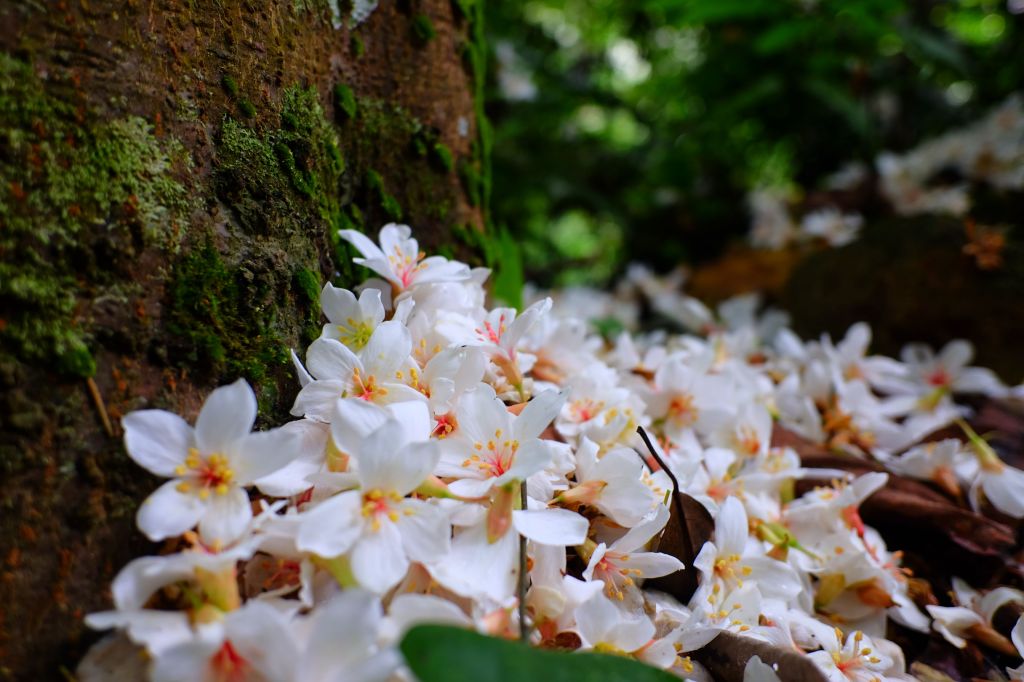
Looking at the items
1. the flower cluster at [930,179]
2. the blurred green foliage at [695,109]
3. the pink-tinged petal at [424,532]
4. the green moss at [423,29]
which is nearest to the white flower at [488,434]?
the pink-tinged petal at [424,532]

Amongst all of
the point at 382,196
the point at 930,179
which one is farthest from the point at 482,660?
the point at 930,179

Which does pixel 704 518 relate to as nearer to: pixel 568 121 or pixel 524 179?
pixel 524 179

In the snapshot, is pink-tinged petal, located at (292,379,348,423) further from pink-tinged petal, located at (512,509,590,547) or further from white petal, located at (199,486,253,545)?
pink-tinged petal, located at (512,509,590,547)

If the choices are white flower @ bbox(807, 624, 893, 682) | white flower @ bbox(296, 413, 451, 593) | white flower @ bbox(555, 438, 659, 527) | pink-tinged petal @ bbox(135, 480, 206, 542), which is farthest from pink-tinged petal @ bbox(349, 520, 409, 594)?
white flower @ bbox(807, 624, 893, 682)

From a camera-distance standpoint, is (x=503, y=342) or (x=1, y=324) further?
(x=503, y=342)

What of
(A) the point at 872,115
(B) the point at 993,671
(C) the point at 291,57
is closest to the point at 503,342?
(C) the point at 291,57

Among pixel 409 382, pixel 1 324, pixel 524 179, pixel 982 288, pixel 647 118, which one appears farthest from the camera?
pixel 647 118

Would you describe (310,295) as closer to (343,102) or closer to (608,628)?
(343,102)
